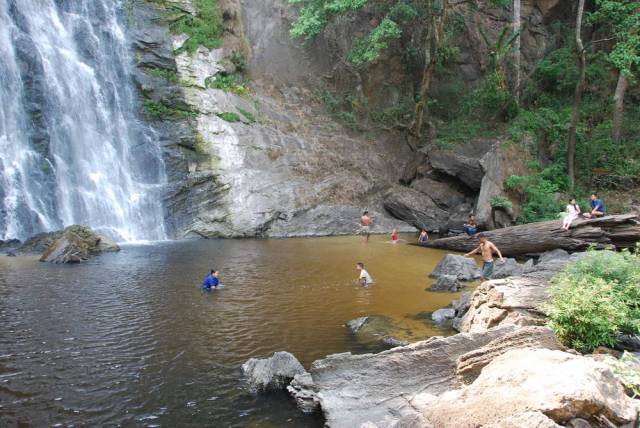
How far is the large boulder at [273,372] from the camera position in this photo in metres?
6.34

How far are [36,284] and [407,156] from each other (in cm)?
2323

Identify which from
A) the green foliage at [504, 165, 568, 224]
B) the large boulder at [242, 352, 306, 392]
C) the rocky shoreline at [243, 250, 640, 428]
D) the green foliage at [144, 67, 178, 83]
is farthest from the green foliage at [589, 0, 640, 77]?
the green foliage at [144, 67, 178, 83]

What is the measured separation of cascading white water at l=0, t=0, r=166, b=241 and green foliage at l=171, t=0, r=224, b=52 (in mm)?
3415

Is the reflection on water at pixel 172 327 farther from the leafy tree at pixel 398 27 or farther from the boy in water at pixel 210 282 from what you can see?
the leafy tree at pixel 398 27

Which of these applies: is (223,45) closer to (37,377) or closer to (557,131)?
(557,131)

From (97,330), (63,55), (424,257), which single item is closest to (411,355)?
(97,330)

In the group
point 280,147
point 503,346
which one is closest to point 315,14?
point 280,147

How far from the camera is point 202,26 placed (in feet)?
91.2

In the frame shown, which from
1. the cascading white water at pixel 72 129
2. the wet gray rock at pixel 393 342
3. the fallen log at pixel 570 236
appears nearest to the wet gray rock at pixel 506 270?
the fallen log at pixel 570 236

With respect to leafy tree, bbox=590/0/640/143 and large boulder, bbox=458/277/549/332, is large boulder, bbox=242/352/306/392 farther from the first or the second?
leafy tree, bbox=590/0/640/143

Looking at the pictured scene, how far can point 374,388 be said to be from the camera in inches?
230

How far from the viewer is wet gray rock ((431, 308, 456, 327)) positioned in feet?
29.9

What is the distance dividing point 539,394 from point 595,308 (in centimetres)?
290

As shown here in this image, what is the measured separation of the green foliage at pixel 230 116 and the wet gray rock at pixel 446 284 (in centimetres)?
1741
